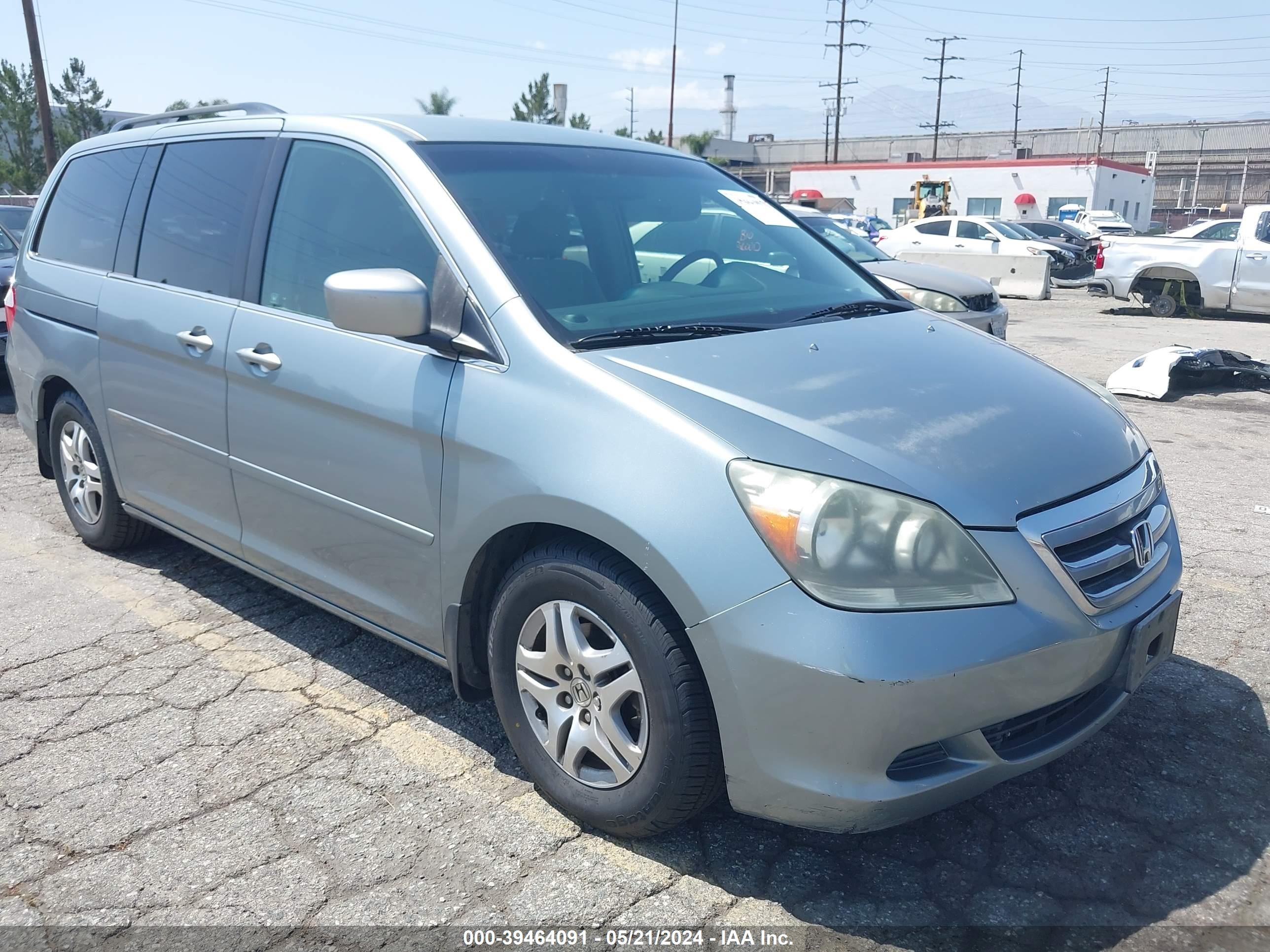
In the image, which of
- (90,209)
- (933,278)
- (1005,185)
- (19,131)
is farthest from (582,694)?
(1005,185)

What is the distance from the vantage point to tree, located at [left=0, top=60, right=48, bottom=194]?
41219 millimetres

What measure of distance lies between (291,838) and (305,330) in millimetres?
1486

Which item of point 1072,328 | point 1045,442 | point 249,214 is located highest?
point 249,214

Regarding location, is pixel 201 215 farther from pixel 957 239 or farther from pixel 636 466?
pixel 957 239

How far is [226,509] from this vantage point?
3717 mm

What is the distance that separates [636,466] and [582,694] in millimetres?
624

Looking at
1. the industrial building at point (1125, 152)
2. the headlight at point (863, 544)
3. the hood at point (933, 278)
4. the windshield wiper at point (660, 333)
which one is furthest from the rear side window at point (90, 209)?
the industrial building at point (1125, 152)

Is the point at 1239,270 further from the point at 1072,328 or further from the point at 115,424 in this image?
the point at 115,424

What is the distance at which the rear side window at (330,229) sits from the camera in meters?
3.10

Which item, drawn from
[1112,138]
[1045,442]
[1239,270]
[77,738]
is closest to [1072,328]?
[1239,270]

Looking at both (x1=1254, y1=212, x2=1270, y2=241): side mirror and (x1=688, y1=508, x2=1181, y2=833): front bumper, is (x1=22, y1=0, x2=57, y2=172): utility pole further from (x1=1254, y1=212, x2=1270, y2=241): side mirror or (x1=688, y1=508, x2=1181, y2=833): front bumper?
(x1=688, y1=508, x2=1181, y2=833): front bumper

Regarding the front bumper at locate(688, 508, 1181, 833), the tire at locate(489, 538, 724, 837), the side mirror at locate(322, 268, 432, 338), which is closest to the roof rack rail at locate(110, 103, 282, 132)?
the side mirror at locate(322, 268, 432, 338)

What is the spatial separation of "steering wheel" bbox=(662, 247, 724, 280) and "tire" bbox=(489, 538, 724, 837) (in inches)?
43.4

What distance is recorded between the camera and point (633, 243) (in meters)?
3.43
